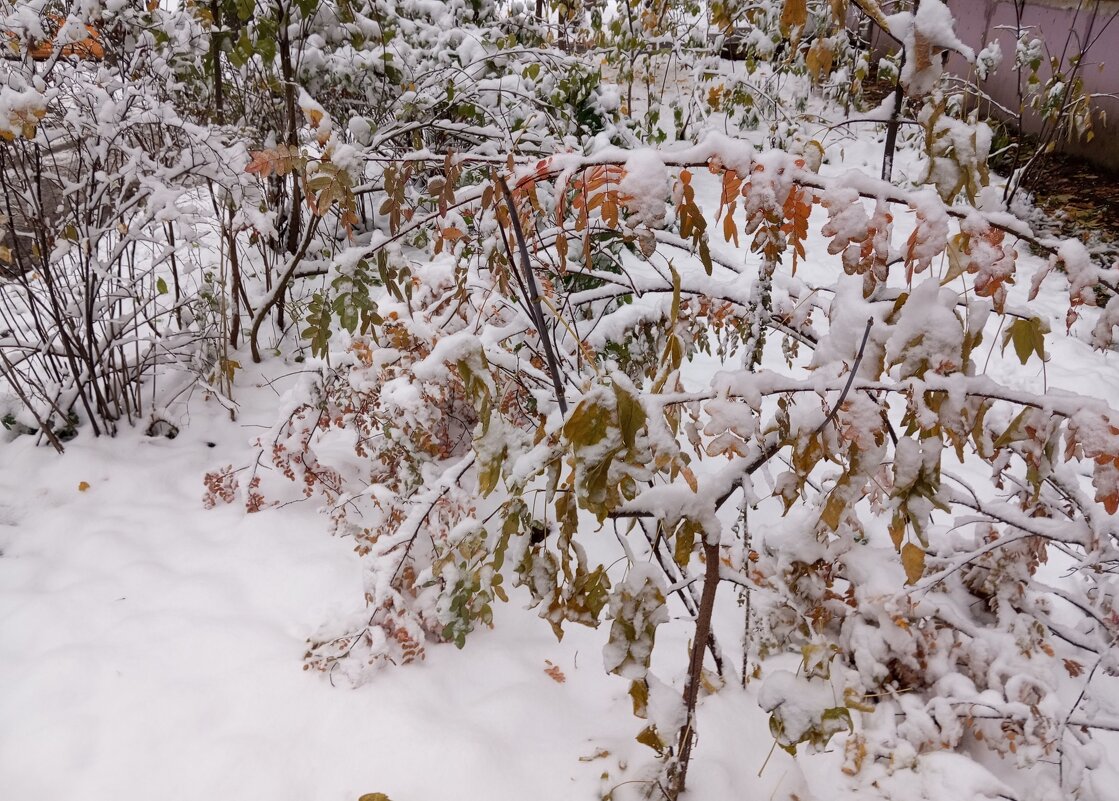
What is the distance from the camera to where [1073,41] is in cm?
505

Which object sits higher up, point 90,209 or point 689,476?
point 90,209

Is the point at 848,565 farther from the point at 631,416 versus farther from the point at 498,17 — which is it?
the point at 498,17

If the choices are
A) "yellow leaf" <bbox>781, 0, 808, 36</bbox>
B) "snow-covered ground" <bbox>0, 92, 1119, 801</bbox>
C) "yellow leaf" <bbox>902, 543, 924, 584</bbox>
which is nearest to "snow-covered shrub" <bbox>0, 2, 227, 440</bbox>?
"snow-covered ground" <bbox>0, 92, 1119, 801</bbox>

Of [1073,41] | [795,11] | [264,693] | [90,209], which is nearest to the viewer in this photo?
[795,11]

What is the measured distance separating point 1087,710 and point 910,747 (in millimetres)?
542

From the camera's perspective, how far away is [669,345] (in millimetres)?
977

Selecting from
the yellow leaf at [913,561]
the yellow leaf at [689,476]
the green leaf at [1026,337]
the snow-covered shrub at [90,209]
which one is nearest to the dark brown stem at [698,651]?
the yellow leaf at [689,476]

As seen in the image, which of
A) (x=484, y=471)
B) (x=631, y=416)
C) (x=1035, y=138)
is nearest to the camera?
(x=631, y=416)

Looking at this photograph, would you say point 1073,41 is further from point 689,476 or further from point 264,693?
point 264,693

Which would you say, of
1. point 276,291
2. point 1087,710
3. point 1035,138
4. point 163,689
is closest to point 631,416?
point 163,689

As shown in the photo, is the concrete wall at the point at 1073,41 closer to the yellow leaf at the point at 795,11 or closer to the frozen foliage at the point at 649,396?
the frozen foliage at the point at 649,396

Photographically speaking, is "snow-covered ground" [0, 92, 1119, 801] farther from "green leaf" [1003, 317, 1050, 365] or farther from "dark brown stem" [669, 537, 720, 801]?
"green leaf" [1003, 317, 1050, 365]

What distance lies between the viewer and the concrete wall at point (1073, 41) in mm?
4727

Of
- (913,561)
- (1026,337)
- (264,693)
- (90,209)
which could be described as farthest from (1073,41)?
(264,693)
